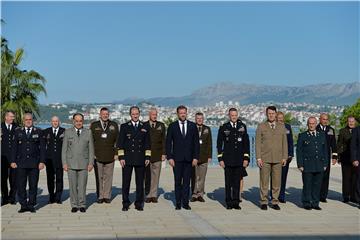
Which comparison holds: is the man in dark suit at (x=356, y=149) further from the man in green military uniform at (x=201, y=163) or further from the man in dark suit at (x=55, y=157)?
the man in dark suit at (x=55, y=157)

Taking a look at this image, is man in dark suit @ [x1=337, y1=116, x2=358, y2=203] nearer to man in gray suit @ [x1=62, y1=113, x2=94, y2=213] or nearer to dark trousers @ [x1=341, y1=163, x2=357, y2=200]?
dark trousers @ [x1=341, y1=163, x2=357, y2=200]

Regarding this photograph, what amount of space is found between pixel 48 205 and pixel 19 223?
2094 mm

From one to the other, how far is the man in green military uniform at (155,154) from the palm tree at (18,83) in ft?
40.4

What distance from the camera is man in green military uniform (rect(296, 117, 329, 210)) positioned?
11305 millimetres

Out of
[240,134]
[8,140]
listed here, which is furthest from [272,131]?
[8,140]

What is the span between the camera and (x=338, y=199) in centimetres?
1287

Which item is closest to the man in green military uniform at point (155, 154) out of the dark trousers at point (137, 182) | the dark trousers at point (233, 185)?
the dark trousers at point (137, 182)

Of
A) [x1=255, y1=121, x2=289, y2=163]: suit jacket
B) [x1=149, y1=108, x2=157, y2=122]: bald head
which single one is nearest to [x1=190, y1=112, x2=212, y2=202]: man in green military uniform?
[x1=149, y1=108, x2=157, y2=122]: bald head

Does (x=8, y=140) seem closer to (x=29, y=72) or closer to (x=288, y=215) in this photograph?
(x=288, y=215)

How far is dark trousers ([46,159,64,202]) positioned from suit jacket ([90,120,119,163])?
844mm

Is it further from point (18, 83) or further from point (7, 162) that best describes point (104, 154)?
point (18, 83)

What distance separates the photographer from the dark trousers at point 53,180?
11822 mm

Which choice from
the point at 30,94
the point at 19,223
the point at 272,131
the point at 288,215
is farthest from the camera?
the point at 30,94

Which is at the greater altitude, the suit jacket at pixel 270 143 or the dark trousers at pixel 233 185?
the suit jacket at pixel 270 143
